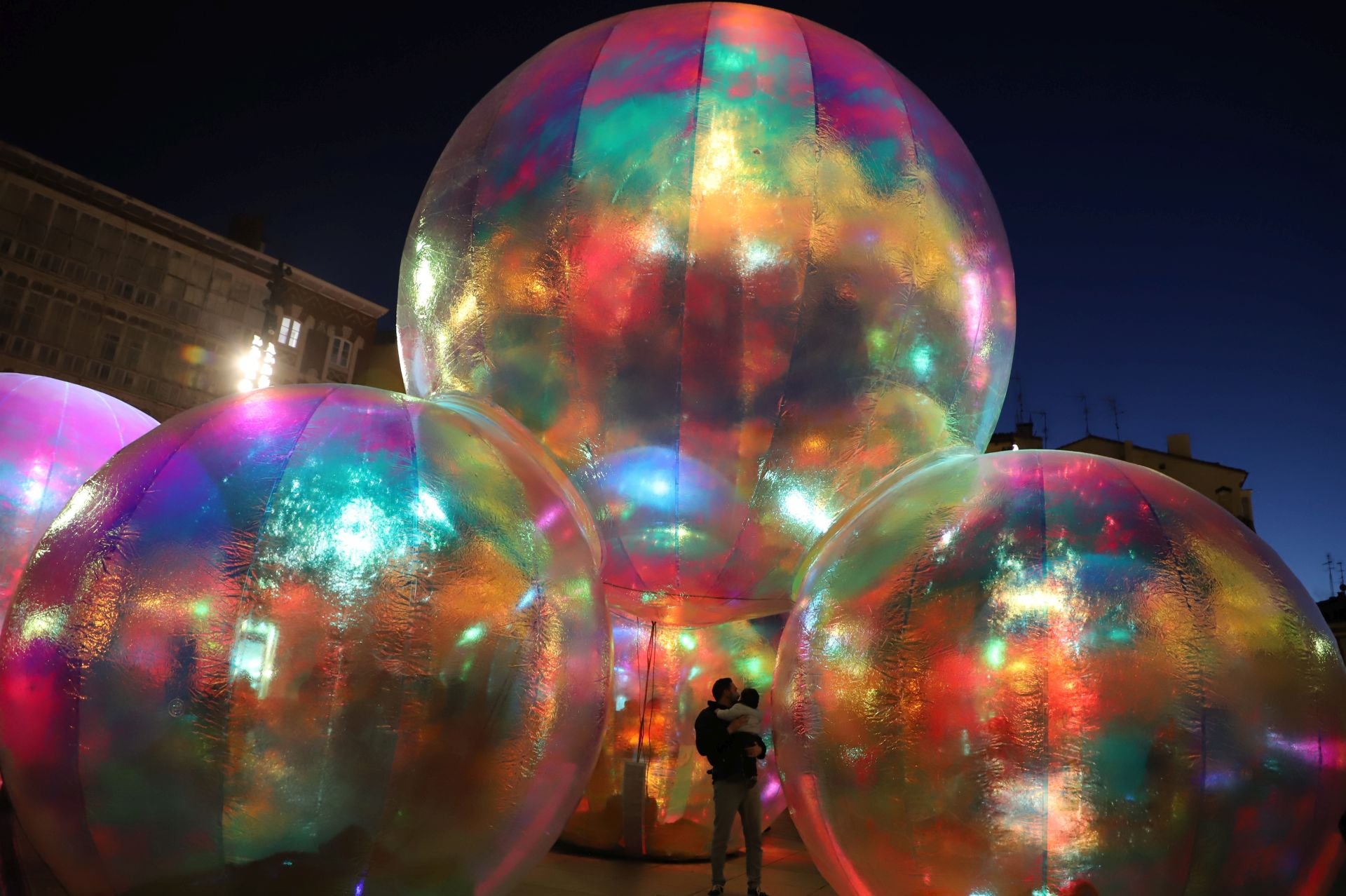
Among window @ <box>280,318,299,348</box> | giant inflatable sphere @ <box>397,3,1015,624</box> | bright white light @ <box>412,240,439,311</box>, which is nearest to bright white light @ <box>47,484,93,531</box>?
giant inflatable sphere @ <box>397,3,1015,624</box>

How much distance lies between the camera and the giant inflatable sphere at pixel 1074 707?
262 centimetres

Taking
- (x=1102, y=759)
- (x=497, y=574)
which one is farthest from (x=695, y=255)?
(x=1102, y=759)

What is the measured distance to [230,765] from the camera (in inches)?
103

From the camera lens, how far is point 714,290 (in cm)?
374

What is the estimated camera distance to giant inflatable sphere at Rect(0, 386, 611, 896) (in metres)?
2.63

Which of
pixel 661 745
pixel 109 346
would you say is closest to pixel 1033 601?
pixel 661 745

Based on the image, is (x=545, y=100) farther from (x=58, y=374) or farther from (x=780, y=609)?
(x=58, y=374)

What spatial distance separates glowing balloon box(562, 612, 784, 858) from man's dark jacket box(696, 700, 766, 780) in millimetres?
306

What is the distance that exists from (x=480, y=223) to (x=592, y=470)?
1.14m

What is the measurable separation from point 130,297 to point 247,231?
4601 millimetres

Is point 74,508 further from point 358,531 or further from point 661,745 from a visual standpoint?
point 661,745

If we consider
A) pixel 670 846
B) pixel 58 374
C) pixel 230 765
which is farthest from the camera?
pixel 58 374

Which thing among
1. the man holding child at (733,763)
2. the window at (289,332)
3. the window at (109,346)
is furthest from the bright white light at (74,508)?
the window at (289,332)

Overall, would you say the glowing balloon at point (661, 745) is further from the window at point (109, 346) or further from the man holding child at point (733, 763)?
the window at point (109, 346)
